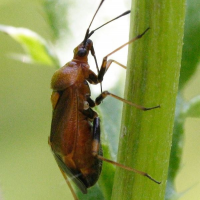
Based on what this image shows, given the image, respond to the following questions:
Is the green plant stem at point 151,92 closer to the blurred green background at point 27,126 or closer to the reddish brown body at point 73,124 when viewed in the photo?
the reddish brown body at point 73,124

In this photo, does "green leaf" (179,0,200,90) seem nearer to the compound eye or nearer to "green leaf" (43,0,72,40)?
"green leaf" (43,0,72,40)

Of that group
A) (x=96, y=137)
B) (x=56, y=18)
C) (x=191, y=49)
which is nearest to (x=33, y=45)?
(x=56, y=18)

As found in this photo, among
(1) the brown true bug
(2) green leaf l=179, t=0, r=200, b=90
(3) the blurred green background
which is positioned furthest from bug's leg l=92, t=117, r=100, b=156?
(3) the blurred green background

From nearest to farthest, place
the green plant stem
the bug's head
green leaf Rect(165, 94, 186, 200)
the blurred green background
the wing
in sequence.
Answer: the green plant stem
green leaf Rect(165, 94, 186, 200)
the wing
the bug's head
the blurred green background

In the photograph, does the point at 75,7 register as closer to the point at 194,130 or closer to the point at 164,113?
the point at 164,113

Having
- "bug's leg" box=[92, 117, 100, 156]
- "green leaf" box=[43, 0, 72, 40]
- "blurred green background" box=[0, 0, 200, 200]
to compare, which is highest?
"green leaf" box=[43, 0, 72, 40]

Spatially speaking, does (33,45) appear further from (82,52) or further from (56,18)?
(82,52)

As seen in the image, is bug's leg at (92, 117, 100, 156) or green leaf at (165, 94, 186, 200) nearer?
green leaf at (165, 94, 186, 200)

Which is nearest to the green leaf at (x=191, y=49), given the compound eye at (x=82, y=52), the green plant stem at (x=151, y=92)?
the green plant stem at (x=151, y=92)
